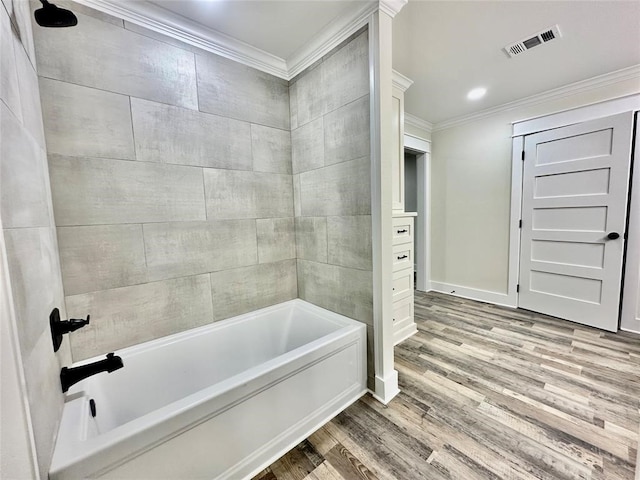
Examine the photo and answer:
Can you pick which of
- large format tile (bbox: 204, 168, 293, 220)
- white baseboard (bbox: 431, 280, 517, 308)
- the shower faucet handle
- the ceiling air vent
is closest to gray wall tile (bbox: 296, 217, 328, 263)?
large format tile (bbox: 204, 168, 293, 220)

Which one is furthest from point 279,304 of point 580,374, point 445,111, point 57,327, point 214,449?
point 445,111

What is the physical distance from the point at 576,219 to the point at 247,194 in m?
3.32

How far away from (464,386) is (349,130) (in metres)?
1.98

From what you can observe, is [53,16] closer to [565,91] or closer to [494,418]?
[494,418]

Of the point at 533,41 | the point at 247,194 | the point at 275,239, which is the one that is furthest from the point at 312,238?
the point at 533,41

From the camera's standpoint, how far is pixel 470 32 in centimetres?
180

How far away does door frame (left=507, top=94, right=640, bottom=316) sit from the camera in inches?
95.2

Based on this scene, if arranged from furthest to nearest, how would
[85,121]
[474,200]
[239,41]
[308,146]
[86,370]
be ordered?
[474,200]
[308,146]
[239,41]
[85,121]
[86,370]

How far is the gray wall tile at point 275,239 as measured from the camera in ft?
6.88

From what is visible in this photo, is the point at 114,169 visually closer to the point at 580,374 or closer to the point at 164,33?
the point at 164,33

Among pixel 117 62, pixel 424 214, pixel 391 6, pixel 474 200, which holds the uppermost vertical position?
pixel 391 6

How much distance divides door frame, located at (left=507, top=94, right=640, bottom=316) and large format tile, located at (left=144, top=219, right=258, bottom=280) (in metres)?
3.06

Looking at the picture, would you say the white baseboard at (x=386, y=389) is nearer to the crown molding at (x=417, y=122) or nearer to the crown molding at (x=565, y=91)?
the crown molding at (x=417, y=122)

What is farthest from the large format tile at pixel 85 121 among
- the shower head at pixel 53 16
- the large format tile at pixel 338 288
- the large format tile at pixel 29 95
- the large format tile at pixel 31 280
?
the large format tile at pixel 338 288
